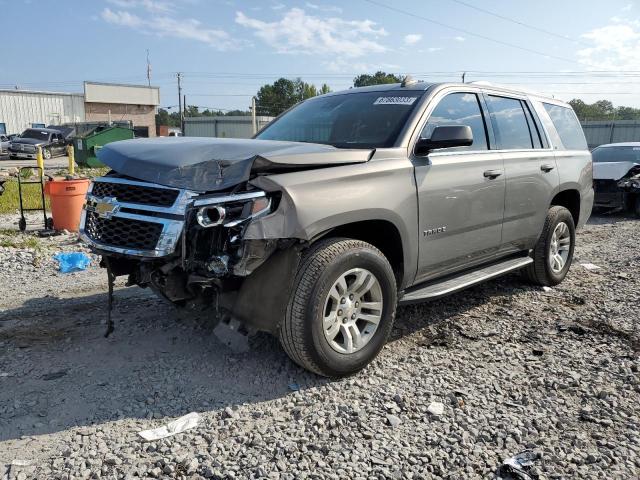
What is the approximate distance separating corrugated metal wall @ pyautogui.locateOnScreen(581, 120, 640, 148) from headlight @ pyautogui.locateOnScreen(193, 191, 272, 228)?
3665 cm

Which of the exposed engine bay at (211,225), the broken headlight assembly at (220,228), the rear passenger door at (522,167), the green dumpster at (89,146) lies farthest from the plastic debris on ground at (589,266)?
the green dumpster at (89,146)

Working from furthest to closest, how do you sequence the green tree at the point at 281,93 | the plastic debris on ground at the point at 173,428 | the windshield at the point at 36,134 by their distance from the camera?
the green tree at the point at 281,93, the windshield at the point at 36,134, the plastic debris on ground at the point at 173,428

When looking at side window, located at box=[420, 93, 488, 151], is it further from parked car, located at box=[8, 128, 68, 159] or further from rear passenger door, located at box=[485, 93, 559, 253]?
parked car, located at box=[8, 128, 68, 159]

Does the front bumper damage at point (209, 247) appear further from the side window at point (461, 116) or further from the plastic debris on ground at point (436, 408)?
the side window at point (461, 116)

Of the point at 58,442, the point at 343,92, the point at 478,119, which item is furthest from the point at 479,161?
the point at 58,442

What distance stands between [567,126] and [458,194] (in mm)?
2709

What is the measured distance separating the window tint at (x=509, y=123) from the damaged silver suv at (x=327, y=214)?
0.08ft

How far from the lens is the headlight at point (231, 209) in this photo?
2977 mm

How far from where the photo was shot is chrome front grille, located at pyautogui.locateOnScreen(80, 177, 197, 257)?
308 centimetres

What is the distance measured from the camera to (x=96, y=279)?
19.0 feet

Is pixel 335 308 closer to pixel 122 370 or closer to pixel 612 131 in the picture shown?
pixel 122 370

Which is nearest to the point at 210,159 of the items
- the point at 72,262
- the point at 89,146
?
the point at 72,262

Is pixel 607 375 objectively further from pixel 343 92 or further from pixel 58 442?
pixel 58 442

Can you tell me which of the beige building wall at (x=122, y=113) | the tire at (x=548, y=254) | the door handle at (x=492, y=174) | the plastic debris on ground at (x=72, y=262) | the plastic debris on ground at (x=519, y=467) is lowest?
the plastic debris on ground at (x=519, y=467)
